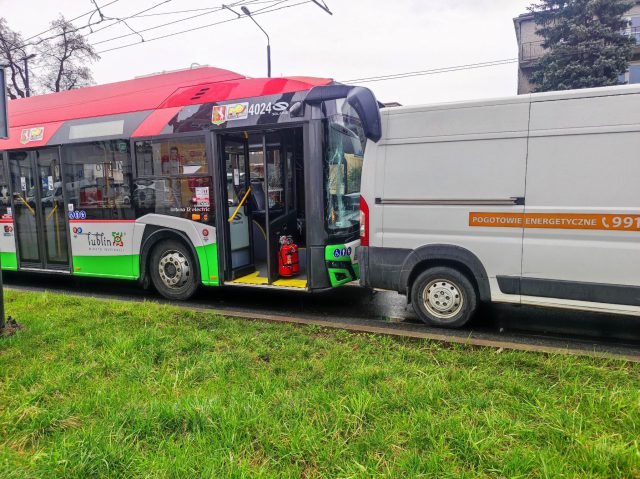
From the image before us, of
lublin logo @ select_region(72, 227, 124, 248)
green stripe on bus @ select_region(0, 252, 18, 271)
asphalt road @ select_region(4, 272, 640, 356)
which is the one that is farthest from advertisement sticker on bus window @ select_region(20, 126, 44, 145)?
asphalt road @ select_region(4, 272, 640, 356)

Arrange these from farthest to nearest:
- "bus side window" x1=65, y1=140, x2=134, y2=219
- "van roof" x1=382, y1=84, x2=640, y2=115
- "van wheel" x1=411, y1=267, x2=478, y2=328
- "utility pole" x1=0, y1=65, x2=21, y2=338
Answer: "bus side window" x1=65, y1=140, x2=134, y2=219 < "van wheel" x1=411, y1=267, x2=478, y2=328 < "utility pole" x1=0, y1=65, x2=21, y2=338 < "van roof" x1=382, y1=84, x2=640, y2=115

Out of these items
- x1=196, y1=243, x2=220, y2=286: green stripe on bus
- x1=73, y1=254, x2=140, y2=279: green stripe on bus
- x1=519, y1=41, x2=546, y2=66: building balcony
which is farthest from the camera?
x1=519, y1=41, x2=546, y2=66: building balcony

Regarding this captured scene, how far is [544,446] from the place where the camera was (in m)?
2.86

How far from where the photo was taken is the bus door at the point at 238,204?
7.17m

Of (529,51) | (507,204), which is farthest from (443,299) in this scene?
(529,51)

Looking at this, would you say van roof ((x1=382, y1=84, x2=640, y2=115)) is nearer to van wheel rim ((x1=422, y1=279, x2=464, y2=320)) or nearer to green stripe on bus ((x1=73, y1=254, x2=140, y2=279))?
van wheel rim ((x1=422, y1=279, x2=464, y2=320))

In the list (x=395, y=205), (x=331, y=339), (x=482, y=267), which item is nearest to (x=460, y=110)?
(x=395, y=205)

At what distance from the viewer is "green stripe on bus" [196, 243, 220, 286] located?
710 centimetres

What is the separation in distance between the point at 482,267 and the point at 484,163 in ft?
3.77

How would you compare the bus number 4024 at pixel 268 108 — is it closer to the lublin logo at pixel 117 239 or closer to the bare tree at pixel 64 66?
the lublin logo at pixel 117 239

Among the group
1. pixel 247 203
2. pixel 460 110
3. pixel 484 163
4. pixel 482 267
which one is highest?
pixel 460 110

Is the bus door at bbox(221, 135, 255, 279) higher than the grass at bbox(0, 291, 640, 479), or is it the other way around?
the bus door at bbox(221, 135, 255, 279)

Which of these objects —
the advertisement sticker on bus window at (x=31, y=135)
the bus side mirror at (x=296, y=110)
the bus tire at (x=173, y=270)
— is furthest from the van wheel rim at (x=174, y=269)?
the advertisement sticker on bus window at (x=31, y=135)

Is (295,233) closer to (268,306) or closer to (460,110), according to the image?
(268,306)
